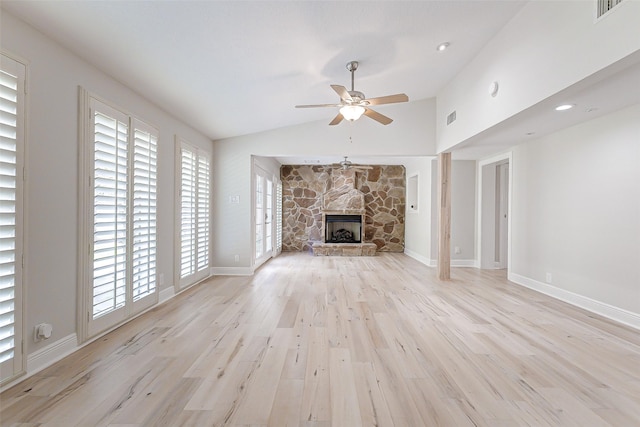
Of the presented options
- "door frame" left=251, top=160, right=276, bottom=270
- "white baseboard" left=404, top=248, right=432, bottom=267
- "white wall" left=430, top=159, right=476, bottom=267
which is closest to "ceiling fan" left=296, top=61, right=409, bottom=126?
"door frame" left=251, top=160, right=276, bottom=270

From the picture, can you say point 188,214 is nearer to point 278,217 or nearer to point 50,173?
point 50,173

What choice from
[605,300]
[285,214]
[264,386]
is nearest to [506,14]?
[605,300]

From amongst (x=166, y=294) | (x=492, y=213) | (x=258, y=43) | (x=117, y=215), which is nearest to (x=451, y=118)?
(x=492, y=213)

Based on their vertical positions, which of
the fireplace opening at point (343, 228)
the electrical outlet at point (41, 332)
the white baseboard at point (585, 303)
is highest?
the fireplace opening at point (343, 228)

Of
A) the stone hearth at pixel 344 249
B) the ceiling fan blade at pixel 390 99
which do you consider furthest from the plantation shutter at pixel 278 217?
the ceiling fan blade at pixel 390 99

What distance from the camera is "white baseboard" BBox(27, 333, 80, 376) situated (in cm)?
210

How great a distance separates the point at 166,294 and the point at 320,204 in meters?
5.40

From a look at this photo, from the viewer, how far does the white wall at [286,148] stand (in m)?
5.28

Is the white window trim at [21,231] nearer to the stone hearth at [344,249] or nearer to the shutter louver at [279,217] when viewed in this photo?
the shutter louver at [279,217]

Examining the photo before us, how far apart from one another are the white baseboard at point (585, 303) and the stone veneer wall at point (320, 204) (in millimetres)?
4007

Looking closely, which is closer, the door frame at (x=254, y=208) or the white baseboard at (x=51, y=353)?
the white baseboard at (x=51, y=353)

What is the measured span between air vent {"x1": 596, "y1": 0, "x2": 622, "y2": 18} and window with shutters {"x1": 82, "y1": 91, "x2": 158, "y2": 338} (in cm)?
397

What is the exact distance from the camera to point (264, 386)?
198 cm

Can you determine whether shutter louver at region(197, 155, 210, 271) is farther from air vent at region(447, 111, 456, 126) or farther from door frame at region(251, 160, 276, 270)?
air vent at region(447, 111, 456, 126)
